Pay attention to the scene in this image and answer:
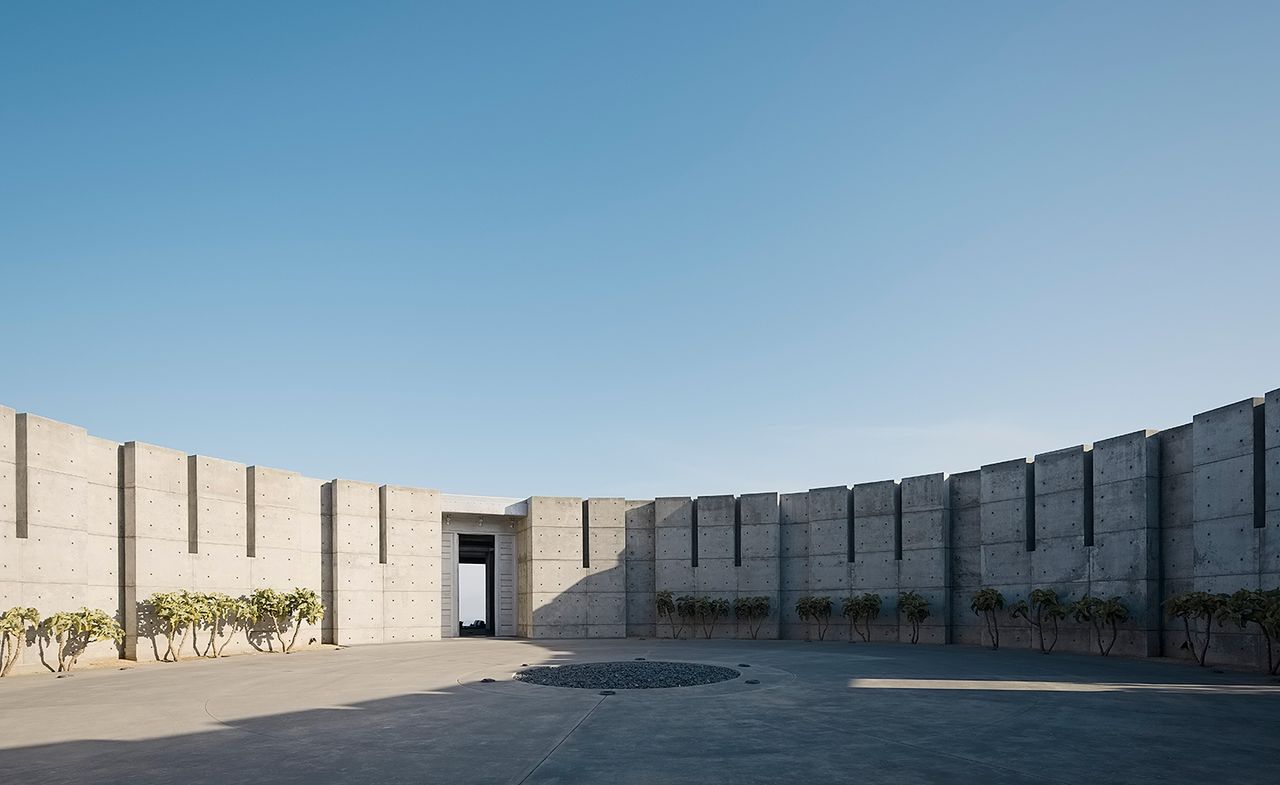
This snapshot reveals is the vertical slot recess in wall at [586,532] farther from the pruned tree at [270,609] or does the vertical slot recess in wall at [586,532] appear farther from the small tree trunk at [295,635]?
the pruned tree at [270,609]

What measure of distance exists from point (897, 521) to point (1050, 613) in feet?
24.2

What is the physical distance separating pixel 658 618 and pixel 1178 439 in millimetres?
21519

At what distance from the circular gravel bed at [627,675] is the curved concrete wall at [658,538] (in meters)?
13.3

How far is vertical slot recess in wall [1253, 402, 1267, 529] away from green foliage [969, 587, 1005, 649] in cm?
887

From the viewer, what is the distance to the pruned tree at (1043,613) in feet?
90.7

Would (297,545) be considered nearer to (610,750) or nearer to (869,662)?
(869,662)

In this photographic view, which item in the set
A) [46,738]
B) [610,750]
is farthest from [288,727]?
[610,750]

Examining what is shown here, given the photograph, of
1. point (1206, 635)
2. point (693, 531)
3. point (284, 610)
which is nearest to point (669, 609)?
point (693, 531)

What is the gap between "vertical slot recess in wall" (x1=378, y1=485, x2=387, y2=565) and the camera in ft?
118

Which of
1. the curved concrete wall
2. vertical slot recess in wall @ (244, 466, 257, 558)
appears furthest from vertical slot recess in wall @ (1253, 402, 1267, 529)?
vertical slot recess in wall @ (244, 466, 257, 558)

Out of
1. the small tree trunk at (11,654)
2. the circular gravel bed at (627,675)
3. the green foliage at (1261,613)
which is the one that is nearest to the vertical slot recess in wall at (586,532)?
the circular gravel bed at (627,675)

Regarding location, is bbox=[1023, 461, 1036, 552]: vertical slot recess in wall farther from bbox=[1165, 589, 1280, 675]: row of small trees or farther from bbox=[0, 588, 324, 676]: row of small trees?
bbox=[0, 588, 324, 676]: row of small trees

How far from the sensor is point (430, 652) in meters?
29.5

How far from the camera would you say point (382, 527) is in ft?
119
